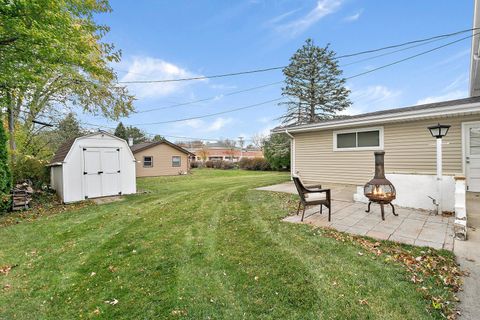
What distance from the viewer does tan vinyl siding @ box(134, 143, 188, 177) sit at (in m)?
19.6

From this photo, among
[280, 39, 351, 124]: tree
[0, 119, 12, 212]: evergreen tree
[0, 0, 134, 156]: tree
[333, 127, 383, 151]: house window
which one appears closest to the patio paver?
[333, 127, 383, 151]: house window

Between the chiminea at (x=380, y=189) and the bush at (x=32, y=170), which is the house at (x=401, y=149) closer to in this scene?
the chiminea at (x=380, y=189)

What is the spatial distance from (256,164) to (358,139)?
701 inches

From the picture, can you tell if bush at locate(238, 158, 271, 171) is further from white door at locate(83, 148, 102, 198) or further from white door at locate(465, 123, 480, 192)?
white door at locate(465, 123, 480, 192)

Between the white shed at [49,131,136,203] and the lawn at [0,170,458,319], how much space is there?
3.54m

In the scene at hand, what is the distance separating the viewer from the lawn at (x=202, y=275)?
2.11 meters

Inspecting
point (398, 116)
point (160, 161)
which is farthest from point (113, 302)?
point (160, 161)

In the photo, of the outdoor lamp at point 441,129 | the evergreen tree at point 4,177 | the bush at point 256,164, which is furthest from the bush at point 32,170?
the bush at point 256,164

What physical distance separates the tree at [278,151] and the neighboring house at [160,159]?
8310 mm

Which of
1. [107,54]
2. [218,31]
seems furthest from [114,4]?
[218,31]

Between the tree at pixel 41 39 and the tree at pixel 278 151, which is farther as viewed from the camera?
the tree at pixel 278 151

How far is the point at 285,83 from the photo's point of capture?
1961 cm

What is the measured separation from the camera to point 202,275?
269 cm

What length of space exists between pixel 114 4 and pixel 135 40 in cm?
272
